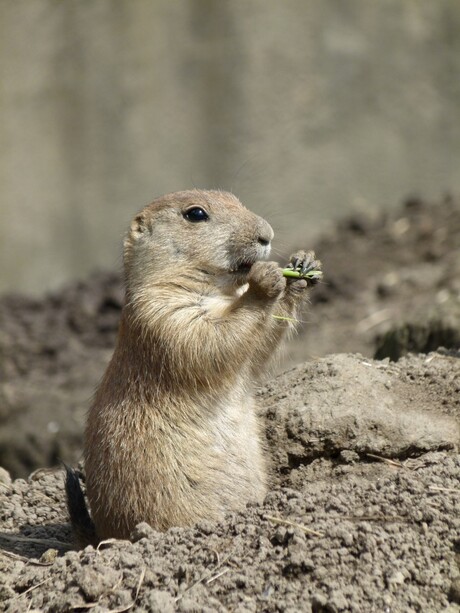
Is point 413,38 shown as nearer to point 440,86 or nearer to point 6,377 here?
point 440,86

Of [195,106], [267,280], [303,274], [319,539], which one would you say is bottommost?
[319,539]

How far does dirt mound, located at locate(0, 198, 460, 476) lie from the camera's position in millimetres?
8742

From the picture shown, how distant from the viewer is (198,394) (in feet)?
15.4

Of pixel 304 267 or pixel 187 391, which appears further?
pixel 304 267

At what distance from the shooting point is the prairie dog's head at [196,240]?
5.06m

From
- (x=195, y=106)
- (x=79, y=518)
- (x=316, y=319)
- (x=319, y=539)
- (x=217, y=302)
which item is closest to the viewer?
(x=319, y=539)

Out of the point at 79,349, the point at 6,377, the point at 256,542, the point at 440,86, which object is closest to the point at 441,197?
the point at 440,86

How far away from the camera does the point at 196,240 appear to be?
512cm

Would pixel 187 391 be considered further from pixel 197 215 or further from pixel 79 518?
pixel 197 215

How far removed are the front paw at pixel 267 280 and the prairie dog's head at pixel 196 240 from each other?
0.32m

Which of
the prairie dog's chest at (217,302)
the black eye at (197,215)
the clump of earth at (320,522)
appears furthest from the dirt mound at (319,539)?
the black eye at (197,215)

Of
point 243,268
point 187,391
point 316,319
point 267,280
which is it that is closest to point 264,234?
point 243,268

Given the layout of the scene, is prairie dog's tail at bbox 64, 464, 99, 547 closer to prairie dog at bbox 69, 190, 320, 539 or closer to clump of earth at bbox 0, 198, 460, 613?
prairie dog at bbox 69, 190, 320, 539

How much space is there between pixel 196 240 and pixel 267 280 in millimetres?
616
